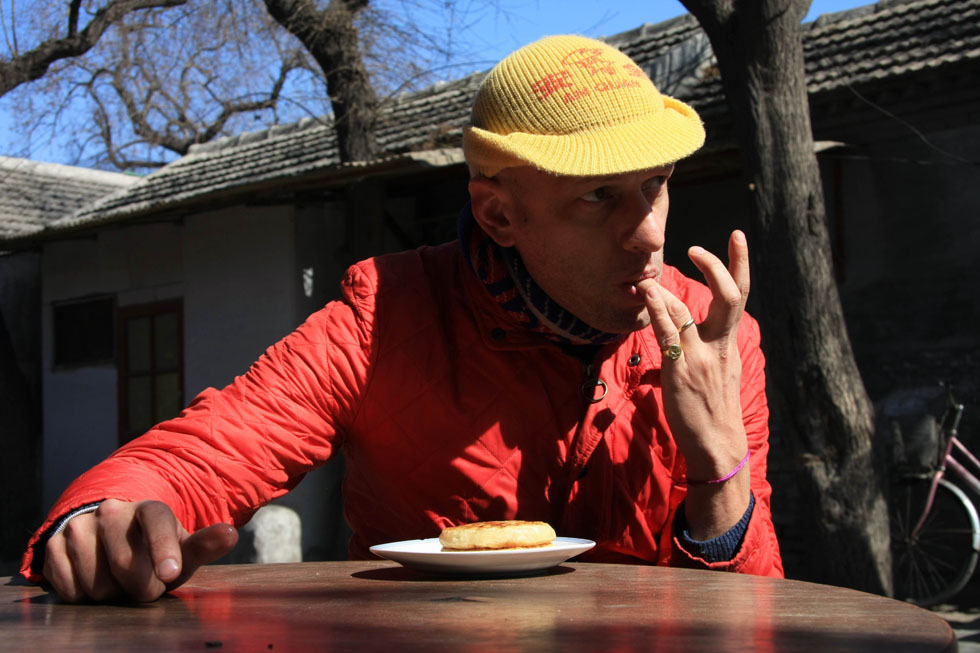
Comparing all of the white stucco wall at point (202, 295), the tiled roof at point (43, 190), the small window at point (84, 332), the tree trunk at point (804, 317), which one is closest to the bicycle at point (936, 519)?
the tree trunk at point (804, 317)

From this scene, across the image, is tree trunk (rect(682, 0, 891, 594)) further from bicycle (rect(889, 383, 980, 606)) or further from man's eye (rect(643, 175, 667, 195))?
man's eye (rect(643, 175, 667, 195))

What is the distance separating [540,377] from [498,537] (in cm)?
55

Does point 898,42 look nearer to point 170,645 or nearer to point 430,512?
point 430,512

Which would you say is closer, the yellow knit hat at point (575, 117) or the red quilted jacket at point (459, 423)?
the yellow knit hat at point (575, 117)

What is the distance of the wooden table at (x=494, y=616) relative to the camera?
3.74 feet

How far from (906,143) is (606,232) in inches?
246

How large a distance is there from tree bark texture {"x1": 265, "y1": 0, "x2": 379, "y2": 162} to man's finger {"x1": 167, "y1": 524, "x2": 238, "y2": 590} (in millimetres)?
8042

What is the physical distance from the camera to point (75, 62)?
10992 millimetres

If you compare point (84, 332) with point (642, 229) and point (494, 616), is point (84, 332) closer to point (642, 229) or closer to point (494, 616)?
point (642, 229)

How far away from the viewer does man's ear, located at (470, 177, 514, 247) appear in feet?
6.86

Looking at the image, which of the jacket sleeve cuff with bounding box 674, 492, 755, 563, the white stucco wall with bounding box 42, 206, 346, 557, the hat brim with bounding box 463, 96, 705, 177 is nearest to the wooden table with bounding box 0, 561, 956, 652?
the jacket sleeve cuff with bounding box 674, 492, 755, 563

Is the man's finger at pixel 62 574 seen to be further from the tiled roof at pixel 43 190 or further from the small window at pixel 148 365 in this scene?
the tiled roof at pixel 43 190

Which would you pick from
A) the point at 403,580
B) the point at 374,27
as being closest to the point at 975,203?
the point at 374,27

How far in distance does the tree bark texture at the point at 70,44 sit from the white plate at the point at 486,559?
9.52 meters
